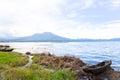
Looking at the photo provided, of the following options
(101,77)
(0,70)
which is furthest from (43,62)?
(101,77)

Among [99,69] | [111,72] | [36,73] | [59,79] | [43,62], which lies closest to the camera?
[59,79]

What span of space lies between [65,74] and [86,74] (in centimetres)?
394

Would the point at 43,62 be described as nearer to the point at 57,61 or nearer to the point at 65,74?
the point at 57,61

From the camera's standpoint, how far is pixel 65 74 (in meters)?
23.0

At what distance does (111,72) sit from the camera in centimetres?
2759

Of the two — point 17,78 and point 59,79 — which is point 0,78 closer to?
point 17,78

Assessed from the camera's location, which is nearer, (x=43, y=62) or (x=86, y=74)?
(x=86, y=74)

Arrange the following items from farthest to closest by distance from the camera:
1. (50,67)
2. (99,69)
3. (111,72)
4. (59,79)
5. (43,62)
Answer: (43,62), (50,67), (111,72), (99,69), (59,79)

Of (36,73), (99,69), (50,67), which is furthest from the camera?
(50,67)

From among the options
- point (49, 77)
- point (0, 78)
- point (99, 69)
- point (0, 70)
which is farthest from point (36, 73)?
point (99, 69)

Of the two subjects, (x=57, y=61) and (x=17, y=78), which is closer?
(x=17, y=78)

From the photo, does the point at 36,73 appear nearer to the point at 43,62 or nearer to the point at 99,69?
the point at 99,69

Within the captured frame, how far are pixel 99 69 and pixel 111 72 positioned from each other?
252 centimetres

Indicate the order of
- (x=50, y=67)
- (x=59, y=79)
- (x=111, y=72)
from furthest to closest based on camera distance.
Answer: (x=50, y=67) < (x=111, y=72) < (x=59, y=79)
